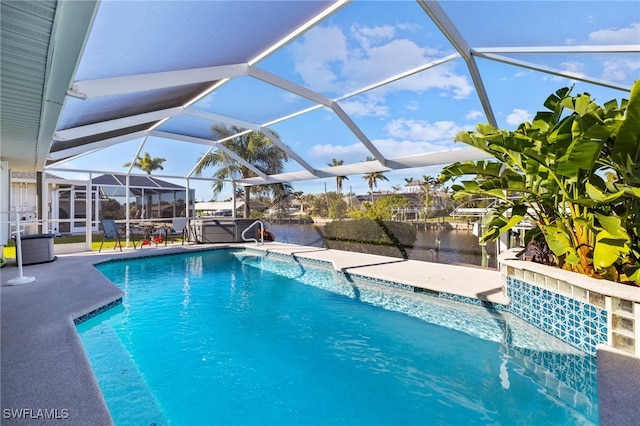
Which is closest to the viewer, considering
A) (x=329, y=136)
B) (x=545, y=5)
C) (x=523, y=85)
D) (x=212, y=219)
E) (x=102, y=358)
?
(x=102, y=358)

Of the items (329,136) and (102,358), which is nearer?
(102,358)

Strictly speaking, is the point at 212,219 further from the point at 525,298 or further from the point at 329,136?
the point at 525,298

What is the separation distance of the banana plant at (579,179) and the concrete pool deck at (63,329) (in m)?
1.36

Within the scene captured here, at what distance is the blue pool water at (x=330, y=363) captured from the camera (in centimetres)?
351

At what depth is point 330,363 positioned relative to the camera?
15.1 ft

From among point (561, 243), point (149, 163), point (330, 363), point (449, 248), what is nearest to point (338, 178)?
point (449, 248)

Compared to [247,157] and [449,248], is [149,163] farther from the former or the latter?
[449,248]

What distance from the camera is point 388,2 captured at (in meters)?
5.67

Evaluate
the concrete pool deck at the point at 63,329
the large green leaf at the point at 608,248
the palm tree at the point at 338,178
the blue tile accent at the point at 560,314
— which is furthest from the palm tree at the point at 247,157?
the large green leaf at the point at 608,248

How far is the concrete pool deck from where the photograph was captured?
2.75m

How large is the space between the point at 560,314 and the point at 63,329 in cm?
721

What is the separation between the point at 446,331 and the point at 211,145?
12.1 metres

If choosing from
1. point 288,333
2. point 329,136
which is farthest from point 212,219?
point 288,333

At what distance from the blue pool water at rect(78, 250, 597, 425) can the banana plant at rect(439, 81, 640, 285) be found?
148 centimetres
